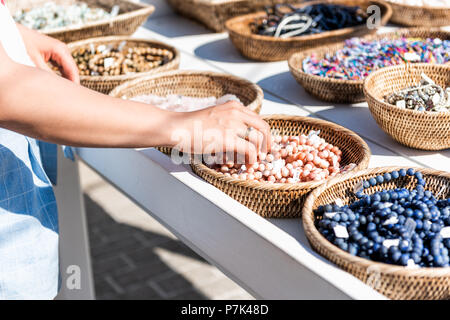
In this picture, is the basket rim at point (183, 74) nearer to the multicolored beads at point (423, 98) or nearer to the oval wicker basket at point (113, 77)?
the oval wicker basket at point (113, 77)

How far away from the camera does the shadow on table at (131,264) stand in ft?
8.21

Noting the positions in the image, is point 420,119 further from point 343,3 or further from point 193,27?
point 193,27

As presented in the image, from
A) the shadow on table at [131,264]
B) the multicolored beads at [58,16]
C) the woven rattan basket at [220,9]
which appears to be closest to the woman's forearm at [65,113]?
the multicolored beads at [58,16]

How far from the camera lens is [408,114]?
127cm

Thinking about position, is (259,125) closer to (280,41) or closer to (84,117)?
(84,117)

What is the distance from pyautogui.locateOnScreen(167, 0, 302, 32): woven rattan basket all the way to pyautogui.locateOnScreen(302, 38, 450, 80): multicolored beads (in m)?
0.58

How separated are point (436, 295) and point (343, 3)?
1599mm

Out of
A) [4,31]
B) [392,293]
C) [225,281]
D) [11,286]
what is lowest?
[225,281]

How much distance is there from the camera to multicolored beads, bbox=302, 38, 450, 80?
1.66 m

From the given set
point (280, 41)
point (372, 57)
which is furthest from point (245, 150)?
point (280, 41)

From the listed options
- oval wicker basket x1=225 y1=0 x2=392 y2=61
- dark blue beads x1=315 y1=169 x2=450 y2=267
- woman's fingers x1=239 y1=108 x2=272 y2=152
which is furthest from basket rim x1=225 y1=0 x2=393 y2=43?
dark blue beads x1=315 y1=169 x2=450 y2=267

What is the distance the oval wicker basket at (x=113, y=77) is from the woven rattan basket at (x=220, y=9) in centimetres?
37

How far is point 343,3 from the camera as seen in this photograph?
2.27 metres
